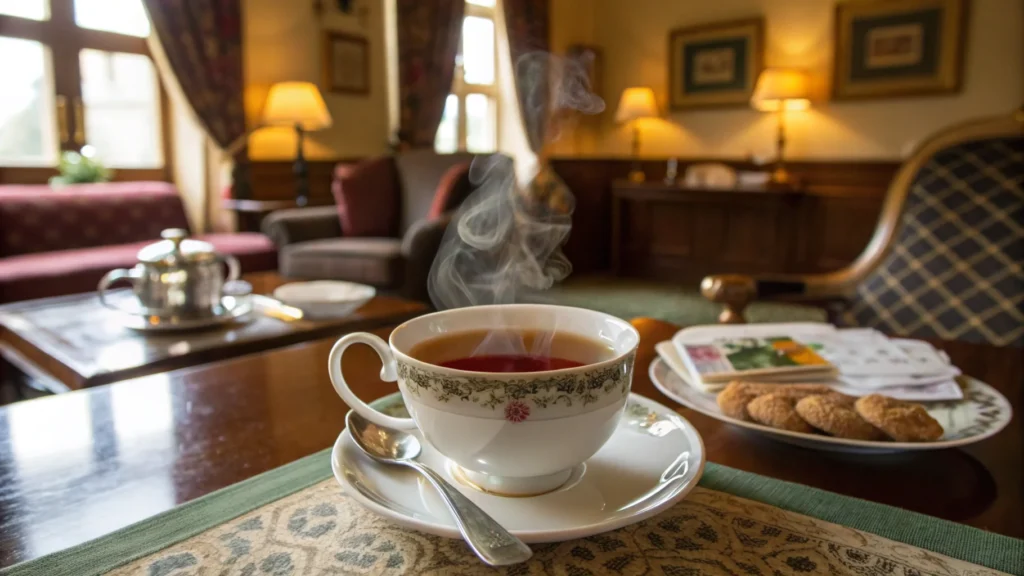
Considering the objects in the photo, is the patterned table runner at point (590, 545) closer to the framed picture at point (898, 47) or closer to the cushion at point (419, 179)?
the cushion at point (419, 179)

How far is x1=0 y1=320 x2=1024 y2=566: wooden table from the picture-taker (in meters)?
0.52

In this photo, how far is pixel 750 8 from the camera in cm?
512

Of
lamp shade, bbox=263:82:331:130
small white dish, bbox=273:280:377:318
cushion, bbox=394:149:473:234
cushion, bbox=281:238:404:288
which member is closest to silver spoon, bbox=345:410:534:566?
small white dish, bbox=273:280:377:318

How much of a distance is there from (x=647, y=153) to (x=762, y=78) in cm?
133

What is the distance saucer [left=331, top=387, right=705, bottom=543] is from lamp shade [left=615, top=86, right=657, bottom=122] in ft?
16.3

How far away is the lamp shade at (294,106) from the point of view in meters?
3.94

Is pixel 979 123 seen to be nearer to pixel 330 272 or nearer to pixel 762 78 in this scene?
pixel 330 272

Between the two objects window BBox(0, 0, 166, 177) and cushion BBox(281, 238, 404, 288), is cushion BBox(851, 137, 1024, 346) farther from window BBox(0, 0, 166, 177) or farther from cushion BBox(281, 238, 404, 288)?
window BBox(0, 0, 166, 177)

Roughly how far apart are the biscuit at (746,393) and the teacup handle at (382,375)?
316 millimetres

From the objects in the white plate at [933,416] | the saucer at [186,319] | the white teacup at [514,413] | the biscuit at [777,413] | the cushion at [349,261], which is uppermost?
the white teacup at [514,413]

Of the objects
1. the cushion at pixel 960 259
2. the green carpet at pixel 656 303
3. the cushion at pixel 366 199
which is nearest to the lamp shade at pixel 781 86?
the green carpet at pixel 656 303

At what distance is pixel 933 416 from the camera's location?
0.68m

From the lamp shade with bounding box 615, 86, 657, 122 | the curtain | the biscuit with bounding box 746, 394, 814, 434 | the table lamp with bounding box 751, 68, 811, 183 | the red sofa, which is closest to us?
the biscuit with bounding box 746, 394, 814, 434

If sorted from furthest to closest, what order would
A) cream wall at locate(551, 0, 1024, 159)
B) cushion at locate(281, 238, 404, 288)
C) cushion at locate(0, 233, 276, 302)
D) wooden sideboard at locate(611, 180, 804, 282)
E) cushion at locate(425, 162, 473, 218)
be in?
wooden sideboard at locate(611, 180, 804, 282) → cream wall at locate(551, 0, 1024, 159) → cushion at locate(425, 162, 473, 218) → cushion at locate(281, 238, 404, 288) → cushion at locate(0, 233, 276, 302)
